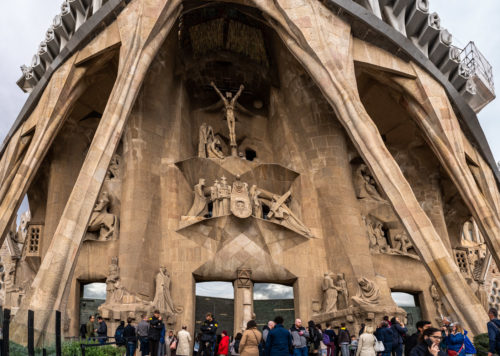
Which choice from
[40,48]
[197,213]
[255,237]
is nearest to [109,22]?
[40,48]

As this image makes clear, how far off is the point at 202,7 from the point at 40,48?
5.25 meters

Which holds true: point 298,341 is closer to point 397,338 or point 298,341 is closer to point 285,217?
point 397,338

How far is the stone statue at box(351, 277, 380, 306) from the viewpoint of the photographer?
11.9m

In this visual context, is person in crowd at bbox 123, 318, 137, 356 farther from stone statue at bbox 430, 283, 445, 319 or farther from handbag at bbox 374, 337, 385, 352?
stone statue at bbox 430, 283, 445, 319

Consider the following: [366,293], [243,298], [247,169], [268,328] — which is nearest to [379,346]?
[268,328]

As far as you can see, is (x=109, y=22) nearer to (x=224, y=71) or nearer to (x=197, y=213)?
(x=224, y=71)

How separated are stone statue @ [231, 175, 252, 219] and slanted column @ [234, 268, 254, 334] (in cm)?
148

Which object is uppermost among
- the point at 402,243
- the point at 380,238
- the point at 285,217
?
the point at 285,217

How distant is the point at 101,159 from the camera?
397 inches

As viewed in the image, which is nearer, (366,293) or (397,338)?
(397,338)

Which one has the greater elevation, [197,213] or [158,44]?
[158,44]

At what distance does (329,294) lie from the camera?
12719 mm

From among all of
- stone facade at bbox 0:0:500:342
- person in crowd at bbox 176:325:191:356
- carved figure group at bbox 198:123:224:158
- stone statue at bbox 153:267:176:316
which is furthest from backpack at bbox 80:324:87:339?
carved figure group at bbox 198:123:224:158

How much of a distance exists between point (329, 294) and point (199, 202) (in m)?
4.24
